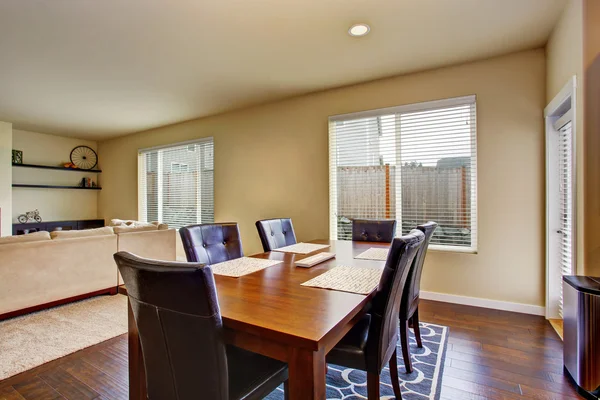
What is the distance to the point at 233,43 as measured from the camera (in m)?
2.76

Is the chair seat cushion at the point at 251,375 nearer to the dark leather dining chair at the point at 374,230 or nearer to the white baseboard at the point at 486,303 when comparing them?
the dark leather dining chair at the point at 374,230

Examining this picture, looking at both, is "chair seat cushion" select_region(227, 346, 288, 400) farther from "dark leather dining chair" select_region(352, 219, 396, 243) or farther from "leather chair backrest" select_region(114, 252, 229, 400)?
"dark leather dining chair" select_region(352, 219, 396, 243)

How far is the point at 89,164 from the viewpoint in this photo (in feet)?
23.2

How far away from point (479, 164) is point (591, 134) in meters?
1.16

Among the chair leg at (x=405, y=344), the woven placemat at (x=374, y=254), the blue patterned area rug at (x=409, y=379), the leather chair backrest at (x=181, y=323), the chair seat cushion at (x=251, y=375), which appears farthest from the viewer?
the woven placemat at (x=374, y=254)

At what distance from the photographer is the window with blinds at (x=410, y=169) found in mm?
3232

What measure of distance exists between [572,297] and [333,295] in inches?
63.0

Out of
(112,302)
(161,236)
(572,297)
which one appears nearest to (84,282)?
(112,302)

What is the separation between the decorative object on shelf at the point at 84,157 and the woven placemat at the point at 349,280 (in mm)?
7421

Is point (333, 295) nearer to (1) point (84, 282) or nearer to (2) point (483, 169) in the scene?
(2) point (483, 169)

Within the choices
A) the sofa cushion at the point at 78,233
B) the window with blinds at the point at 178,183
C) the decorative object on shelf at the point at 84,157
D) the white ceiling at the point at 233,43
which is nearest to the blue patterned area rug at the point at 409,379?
the white ceiling at the point at 233,43

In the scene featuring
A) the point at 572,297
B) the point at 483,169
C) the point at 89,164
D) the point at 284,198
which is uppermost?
the point at 89,164

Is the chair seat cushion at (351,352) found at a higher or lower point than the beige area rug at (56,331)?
higher

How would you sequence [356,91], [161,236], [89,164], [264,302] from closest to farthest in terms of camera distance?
1. [264,302]
2. [356,91]
3. [161,236]
4. [89,164]
